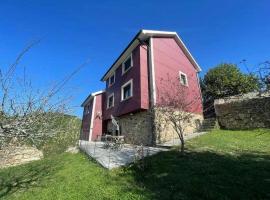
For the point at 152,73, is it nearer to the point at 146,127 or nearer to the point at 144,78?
the point at 144,78

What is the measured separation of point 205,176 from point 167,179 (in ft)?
3.64

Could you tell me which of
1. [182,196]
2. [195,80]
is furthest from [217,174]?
[195,80]

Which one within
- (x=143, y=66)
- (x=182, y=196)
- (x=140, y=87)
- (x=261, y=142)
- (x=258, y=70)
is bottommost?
(x=182, y=196)

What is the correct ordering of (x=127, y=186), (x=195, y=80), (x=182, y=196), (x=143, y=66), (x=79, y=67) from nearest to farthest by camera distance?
1. (x=79, y=67)
2. (x=182, y=196)
3. (x=127, y=186)
4. (x=143, y=66)
5. (x=195, y=80)

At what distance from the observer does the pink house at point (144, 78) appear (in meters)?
13.9

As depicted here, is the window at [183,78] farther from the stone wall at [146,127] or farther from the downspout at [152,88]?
the downspout at [152,88]

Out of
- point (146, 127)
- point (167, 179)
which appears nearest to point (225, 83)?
point (146, 127)

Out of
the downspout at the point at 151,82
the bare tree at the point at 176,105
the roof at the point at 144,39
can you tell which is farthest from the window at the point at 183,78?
the downspout at the point at 151,82

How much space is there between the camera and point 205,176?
6.05 meters

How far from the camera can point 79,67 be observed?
3.96 m

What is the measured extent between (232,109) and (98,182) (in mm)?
12588

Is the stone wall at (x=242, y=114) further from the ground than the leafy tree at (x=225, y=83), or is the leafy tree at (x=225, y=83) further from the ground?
the leafy tree at (x=225, y=83)

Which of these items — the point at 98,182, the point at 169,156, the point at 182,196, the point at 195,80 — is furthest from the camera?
the point at 195,80

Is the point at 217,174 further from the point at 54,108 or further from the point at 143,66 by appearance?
the point at 143,66
